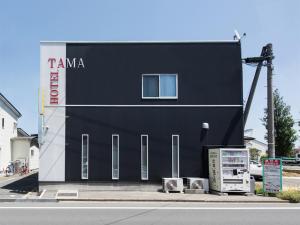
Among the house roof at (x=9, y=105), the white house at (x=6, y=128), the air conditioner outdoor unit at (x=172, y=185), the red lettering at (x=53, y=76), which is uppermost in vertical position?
the house roof at (x=9, y=105)

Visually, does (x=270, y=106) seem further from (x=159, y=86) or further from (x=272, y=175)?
(x=159, y=86)

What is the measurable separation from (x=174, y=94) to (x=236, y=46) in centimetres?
373

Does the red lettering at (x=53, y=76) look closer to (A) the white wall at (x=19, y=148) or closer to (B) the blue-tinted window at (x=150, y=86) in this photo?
(B) the blue-tinted window at (x=150, y=86)

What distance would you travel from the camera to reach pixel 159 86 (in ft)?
69.1

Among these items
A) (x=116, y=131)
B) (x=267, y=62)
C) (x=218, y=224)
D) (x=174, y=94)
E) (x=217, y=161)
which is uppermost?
(x=267, y=62)

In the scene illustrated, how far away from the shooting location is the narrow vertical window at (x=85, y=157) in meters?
20.4

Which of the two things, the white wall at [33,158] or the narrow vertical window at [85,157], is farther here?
the white wall at [33,158]

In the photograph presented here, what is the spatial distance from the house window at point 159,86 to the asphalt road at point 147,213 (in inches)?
248

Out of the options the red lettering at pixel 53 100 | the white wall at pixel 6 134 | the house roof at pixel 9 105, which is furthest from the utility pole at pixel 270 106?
the white wall at pixel 6 134

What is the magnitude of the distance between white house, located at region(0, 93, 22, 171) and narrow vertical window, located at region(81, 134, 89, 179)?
16.2 metres

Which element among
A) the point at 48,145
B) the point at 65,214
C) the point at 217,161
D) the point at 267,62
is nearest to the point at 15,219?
the point at 65,214

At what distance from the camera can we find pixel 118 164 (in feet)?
67.6

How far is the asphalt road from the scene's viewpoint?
11734mm

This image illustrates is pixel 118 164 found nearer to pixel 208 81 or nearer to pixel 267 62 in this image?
pixel 208 81
